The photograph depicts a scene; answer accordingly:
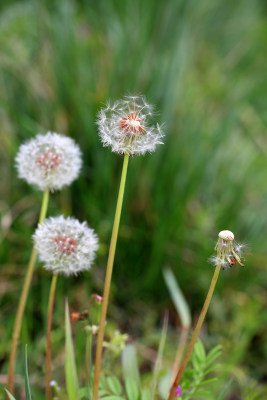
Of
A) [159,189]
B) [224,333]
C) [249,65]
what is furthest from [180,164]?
[249,65]

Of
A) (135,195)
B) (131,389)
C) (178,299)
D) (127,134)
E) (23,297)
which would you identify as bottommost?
(131,389)

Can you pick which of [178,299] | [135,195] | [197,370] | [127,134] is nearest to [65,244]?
[127,134]

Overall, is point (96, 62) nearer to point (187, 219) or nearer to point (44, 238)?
point (187, 219)

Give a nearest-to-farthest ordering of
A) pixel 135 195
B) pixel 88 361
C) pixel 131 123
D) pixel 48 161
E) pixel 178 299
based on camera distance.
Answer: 1. pixel 131 123
2. pixel 88 361
3. pixel 48 161
4. pixel 178 299
5. pixel 135 195

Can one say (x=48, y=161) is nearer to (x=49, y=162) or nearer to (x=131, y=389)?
(x=49, y=162)

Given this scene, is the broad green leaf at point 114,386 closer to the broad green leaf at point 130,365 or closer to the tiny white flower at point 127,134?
the broad green leaf at point 130,365

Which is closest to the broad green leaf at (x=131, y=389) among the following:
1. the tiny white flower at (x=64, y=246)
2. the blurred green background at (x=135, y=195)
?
the tiny white flower at (x=64, y=246)

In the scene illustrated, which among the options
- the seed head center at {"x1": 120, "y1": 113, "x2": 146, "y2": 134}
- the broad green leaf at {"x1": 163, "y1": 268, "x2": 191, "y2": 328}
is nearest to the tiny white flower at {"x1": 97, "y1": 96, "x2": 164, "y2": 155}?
the seed head center at {"x1": 120, "y1": 113, "x2": 146, "y2": 134}
